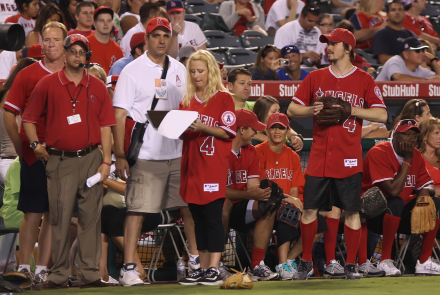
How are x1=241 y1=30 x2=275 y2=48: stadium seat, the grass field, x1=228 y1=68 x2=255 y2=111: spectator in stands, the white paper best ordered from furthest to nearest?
x1=241 y1=30 x2=275 y2=48: stadium seat, x1=228 y1=68 x2=255 y2=111: spectator in stands, the white paper, the grass field

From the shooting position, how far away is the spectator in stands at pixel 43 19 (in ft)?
27.9

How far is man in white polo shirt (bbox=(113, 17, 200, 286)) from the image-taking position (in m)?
5.79

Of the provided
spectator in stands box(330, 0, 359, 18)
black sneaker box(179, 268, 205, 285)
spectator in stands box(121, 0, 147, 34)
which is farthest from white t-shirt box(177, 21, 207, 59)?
spectator in stands box(330, 0, 359, 18)

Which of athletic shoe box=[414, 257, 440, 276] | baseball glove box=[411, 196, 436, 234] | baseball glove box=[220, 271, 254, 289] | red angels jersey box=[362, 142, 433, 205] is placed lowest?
athletic shoe box=[414, 257, 440, 276]

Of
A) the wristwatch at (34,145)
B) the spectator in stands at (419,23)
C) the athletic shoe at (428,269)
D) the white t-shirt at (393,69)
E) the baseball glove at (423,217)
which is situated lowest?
the athletic shoe at (428,269)

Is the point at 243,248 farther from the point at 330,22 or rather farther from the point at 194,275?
the point at 330,22

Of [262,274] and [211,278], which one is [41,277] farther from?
[262,274]

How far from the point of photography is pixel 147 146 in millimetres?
5852

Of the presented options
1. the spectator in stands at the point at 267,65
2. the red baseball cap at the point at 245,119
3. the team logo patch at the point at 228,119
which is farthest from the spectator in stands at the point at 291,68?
the team logo patch at the point at 228,119

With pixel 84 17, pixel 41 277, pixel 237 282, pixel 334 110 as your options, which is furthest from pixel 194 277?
pixel 84 17

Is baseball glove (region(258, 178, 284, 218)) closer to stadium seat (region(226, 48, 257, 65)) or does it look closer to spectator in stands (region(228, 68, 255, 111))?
spectator in stands (region(228, 68, 255, 111))

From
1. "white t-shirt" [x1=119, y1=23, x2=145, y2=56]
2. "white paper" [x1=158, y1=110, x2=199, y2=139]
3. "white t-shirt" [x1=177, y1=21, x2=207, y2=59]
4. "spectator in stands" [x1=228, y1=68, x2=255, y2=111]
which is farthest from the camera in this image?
"white t-shirt" [x1=177, y1=21, x2=207, y2=59]

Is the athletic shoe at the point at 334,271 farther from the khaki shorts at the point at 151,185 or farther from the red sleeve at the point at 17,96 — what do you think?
the red sleeve at the point at 17,96

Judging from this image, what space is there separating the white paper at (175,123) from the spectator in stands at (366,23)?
24.9 feet
